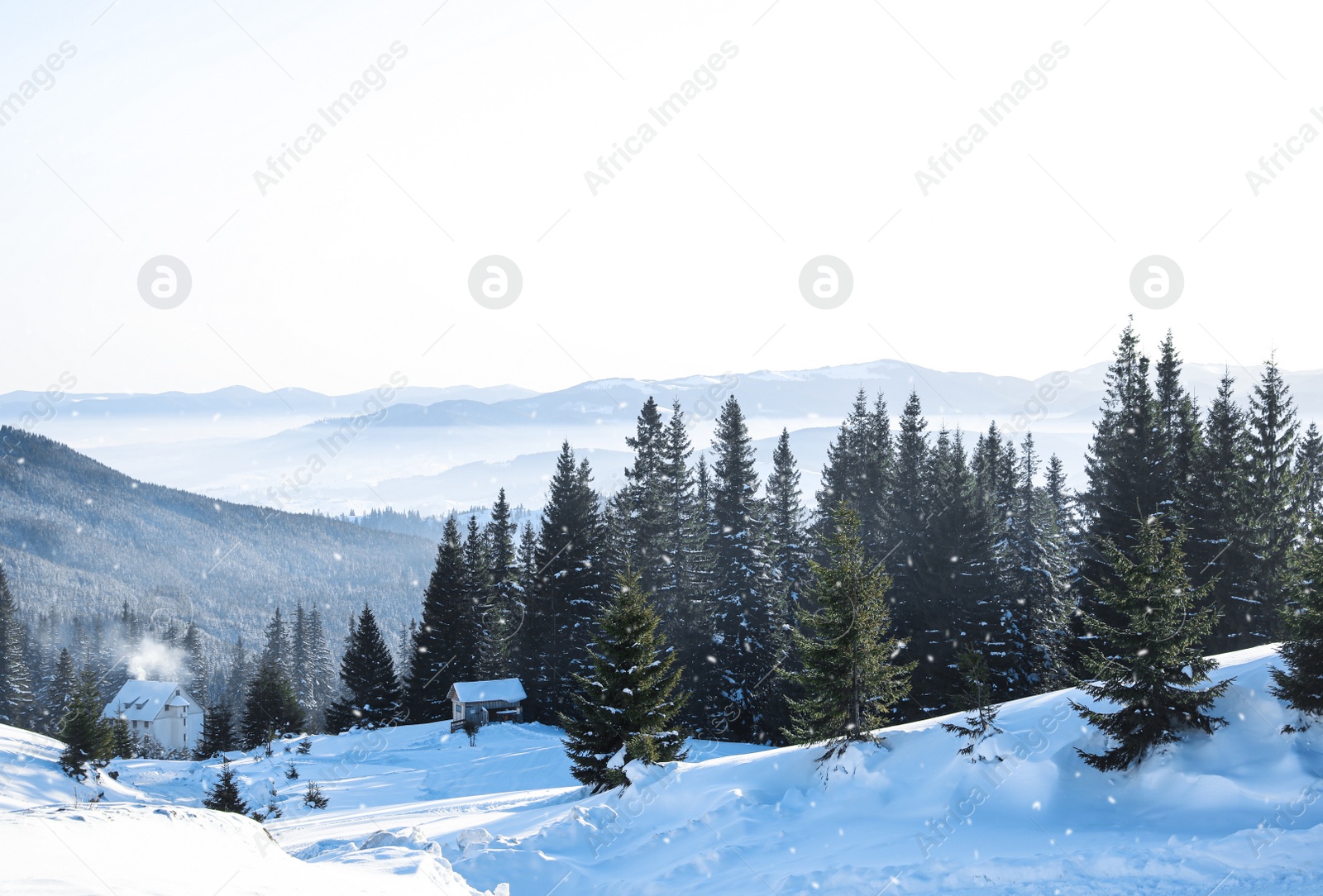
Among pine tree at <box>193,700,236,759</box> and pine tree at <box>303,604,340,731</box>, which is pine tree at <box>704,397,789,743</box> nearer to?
pine tree at <box>193,700,236,759</box>

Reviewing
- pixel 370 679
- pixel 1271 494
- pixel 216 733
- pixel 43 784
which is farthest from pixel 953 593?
pixel 216 733

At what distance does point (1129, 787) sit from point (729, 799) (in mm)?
7981

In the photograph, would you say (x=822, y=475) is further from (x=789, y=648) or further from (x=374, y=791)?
(x=374, y=791)

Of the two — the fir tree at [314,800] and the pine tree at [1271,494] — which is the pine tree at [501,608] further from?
the pine tree at [1271,494]

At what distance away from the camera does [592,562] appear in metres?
47.4

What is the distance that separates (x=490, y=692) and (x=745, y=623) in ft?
51.4

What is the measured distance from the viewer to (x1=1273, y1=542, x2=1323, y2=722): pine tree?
1416 centimetres

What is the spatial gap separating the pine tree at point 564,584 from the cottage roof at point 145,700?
232ft

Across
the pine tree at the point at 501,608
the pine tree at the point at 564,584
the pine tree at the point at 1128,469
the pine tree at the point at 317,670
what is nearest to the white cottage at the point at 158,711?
the pine tree at the point at 317,670

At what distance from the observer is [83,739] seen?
1494 inches

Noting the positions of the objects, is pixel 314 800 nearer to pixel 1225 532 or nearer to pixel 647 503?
pixel 647 503

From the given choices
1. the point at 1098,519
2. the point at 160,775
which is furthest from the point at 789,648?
the point at 160,775

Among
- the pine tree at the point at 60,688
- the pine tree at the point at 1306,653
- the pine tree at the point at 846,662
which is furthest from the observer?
the pine tree at the point at 60,688

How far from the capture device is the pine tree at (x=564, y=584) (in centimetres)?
4525
